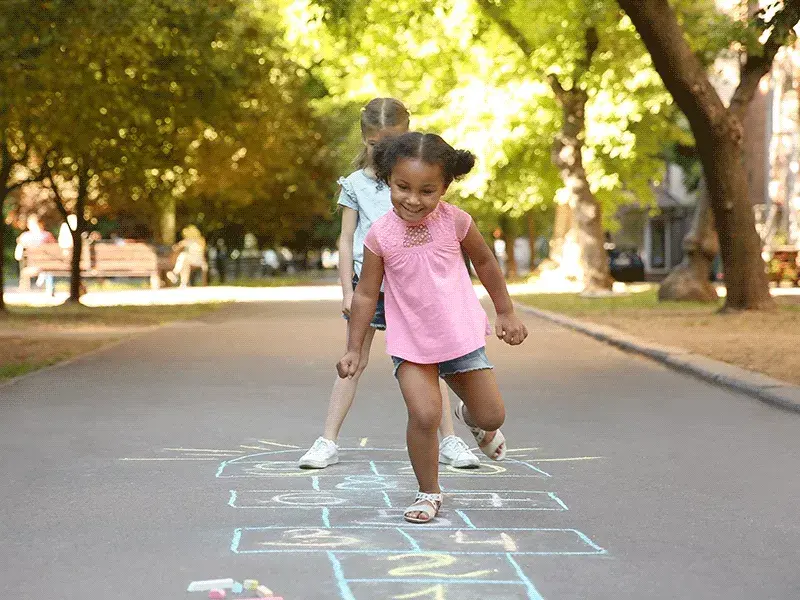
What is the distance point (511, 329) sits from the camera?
20.9 ft

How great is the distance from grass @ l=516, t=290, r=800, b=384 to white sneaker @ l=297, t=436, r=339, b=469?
17.4 feet

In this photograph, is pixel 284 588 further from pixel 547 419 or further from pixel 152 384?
pixel 152 384

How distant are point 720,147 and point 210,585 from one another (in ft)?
61.3

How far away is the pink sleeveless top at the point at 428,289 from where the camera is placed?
6.30 m

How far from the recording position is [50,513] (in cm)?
650

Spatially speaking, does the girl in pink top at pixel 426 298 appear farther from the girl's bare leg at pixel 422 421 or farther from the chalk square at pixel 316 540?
the chalk square at pixel 316 540

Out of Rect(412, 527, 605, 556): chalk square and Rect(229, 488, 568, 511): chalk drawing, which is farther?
Rect(229, 488, 568, 511): chalk drawing

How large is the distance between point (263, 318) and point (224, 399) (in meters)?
12.9

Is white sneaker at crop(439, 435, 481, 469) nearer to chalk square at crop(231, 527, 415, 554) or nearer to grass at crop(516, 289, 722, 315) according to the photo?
chalk square at crop(231, 527, 415, 554)

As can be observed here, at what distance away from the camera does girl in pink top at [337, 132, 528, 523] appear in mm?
6230

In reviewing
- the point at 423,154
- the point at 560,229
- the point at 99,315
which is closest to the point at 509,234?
the point at 560,229

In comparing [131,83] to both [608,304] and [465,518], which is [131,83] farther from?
[465,518]

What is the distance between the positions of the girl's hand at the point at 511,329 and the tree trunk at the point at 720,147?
53.5 ft

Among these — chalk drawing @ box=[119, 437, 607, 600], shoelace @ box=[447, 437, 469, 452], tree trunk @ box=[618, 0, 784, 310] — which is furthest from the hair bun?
tree trunk @ box=[618, 0, 784, 310]
